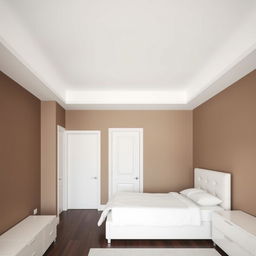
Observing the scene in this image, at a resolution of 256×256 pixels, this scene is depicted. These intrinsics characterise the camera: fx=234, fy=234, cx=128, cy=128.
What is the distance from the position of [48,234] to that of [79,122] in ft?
9.34

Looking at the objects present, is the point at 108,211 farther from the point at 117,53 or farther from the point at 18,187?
the point at 117,53

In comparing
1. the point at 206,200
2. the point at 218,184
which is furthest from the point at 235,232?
the point at 218,184

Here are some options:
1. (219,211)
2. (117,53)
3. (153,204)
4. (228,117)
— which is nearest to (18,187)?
(153,204)

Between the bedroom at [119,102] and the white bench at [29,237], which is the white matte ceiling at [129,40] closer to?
the bedroom at [119,102]

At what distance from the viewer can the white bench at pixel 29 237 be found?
8.25 ft

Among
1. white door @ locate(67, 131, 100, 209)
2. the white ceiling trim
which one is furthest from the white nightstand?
white door @ locate(67, 131, 100, 209)

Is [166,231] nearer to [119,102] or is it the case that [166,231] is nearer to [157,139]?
[157,139]

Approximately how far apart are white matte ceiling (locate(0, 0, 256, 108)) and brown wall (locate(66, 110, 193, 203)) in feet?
4.34

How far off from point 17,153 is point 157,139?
3.24 m

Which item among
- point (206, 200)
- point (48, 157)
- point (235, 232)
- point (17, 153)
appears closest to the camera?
point (235, 232)

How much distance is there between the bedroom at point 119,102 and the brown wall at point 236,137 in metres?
0.02

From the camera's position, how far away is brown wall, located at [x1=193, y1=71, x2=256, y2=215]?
3.10m

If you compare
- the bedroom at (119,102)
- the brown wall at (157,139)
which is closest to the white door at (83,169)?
the bedroom at (119,102)

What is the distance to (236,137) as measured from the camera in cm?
350
